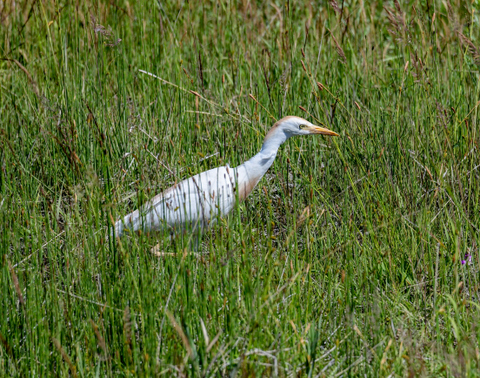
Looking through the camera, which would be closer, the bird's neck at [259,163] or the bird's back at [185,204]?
the bird's back at [185,204]

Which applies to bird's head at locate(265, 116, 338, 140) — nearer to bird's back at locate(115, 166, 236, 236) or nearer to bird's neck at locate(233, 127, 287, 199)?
bird's neck at locate(233, 127, 287, 199)

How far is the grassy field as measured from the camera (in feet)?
6.17

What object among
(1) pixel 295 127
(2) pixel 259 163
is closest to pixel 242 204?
(2) pixel 259 163

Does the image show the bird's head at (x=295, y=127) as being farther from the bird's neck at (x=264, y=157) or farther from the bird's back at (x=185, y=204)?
the bird's back at (x=185, y=204)

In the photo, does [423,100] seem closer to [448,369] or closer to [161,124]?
[161,124]

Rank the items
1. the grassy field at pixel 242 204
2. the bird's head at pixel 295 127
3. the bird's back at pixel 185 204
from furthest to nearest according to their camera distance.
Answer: the bird's head at pixel 295 127
the bird's back at pixel 185 204
the grassy field at pixel 242 204

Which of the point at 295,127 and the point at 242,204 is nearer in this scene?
the point at 295,127

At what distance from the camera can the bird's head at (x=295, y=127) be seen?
2.86 meters

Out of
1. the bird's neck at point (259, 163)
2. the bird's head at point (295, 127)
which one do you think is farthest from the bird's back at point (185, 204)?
the bird's head at point (295, 127)

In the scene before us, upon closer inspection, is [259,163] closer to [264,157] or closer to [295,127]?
[264,157]

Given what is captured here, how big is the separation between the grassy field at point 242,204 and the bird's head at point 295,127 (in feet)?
0.53

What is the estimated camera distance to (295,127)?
288 centimetres

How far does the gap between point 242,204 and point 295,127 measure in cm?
54

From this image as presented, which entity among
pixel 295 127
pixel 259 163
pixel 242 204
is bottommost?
pixel 242 204
